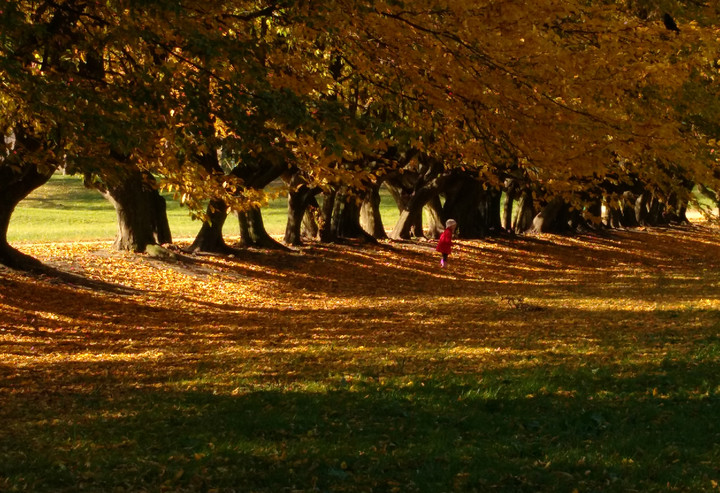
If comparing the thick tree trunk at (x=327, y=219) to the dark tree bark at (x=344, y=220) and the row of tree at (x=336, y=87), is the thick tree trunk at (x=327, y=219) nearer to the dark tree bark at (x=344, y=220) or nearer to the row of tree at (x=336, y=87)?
the dark tree bark at (x=344, y=220)

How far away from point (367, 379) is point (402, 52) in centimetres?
431

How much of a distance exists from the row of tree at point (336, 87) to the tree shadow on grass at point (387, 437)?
236 cm

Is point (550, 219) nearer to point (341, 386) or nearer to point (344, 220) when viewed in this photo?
point (344, 220)

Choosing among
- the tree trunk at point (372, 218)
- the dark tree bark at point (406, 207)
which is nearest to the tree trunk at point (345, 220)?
the tree trunk at point (372, 218)

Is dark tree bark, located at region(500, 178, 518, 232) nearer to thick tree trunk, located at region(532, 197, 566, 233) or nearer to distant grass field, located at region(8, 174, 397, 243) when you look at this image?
thick tree trunk, located at region(532, 197, 566, 233)

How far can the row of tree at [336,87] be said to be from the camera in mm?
8961

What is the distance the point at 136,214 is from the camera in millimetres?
21141

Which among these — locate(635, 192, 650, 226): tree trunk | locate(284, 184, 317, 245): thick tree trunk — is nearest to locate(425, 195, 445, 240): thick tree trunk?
locate(284, 184, 317, 245): thick tree trunk

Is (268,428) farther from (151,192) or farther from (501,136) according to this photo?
(151,192)

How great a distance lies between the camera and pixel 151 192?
21.4 meters

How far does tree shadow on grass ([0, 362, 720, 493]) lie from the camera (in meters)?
6.12

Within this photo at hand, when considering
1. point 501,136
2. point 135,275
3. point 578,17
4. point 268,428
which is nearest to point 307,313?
point 135,275

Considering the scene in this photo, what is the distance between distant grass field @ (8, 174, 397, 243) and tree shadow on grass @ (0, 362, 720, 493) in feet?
64.7

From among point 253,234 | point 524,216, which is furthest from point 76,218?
point 253,234
